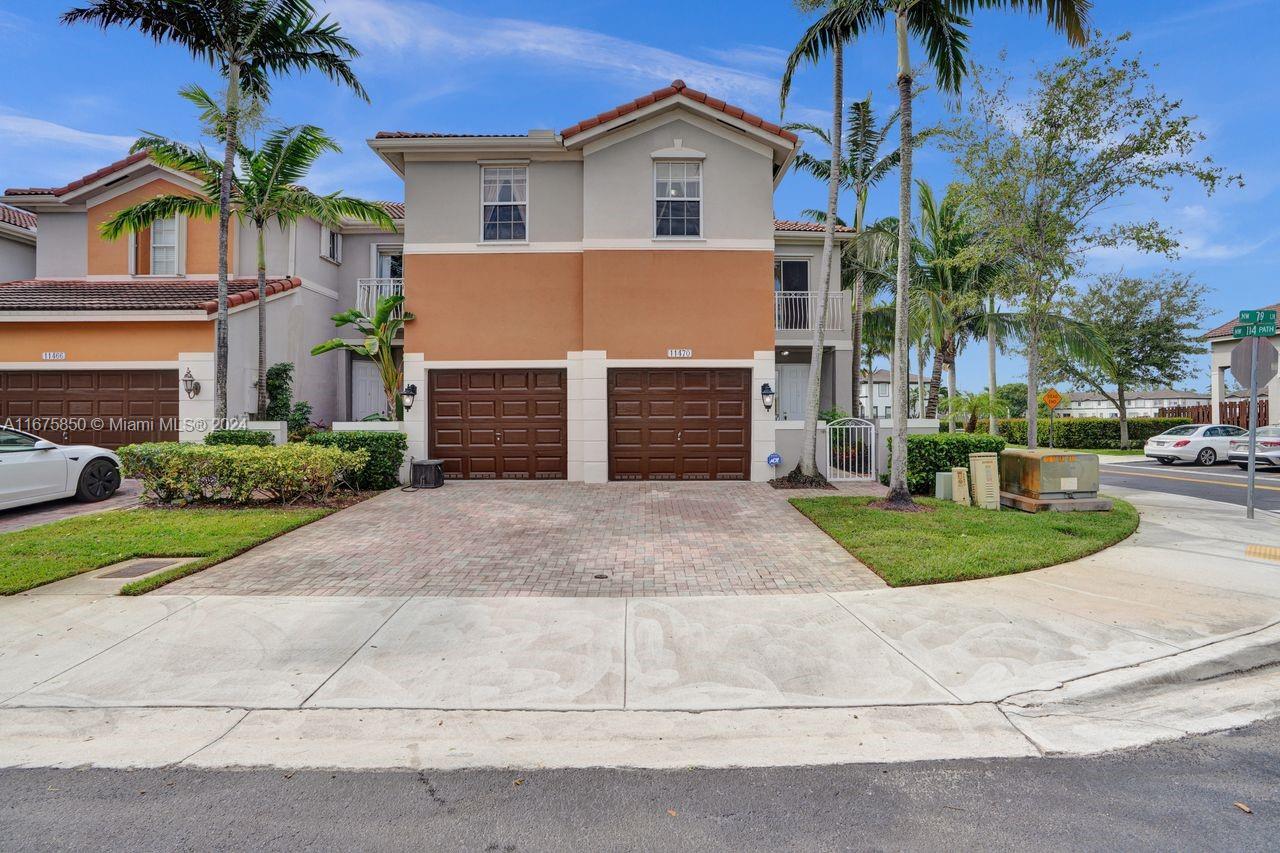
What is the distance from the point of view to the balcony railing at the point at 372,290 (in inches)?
649

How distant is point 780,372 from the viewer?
19125mm

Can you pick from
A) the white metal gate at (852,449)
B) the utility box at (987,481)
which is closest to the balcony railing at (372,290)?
the white metal gate at (852,449)

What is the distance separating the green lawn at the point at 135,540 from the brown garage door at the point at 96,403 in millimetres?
5260

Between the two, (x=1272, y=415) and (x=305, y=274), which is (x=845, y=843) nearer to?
(x=305, y=274)

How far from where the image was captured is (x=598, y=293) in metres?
13.2

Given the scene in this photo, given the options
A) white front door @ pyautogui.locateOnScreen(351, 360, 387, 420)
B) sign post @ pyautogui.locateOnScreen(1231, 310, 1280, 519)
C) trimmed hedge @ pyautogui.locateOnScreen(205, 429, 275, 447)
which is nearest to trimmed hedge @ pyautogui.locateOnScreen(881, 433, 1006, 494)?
sign post @ pyautogui.locateOnScreen(1231, 310, 1280, 519)

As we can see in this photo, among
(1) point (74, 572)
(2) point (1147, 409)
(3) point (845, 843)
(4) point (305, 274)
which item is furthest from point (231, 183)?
(2) point (1147, 409)

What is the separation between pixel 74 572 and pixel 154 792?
16.3 ft

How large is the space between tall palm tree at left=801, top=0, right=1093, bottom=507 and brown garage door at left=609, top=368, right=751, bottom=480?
12.7ft

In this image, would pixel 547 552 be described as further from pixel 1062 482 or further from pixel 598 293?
pixel 1062 482

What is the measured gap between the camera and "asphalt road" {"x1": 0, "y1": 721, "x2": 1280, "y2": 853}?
265cm

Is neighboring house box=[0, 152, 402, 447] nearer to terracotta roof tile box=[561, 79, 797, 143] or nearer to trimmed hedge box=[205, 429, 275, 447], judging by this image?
trimmed hedge box=[205, 429, 275, 447]

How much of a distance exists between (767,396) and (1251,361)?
788cm

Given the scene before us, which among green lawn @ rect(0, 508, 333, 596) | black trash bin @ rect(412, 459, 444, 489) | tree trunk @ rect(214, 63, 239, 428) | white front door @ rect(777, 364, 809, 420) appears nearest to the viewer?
green lawn @ rect(0, 508, 333, 596)
